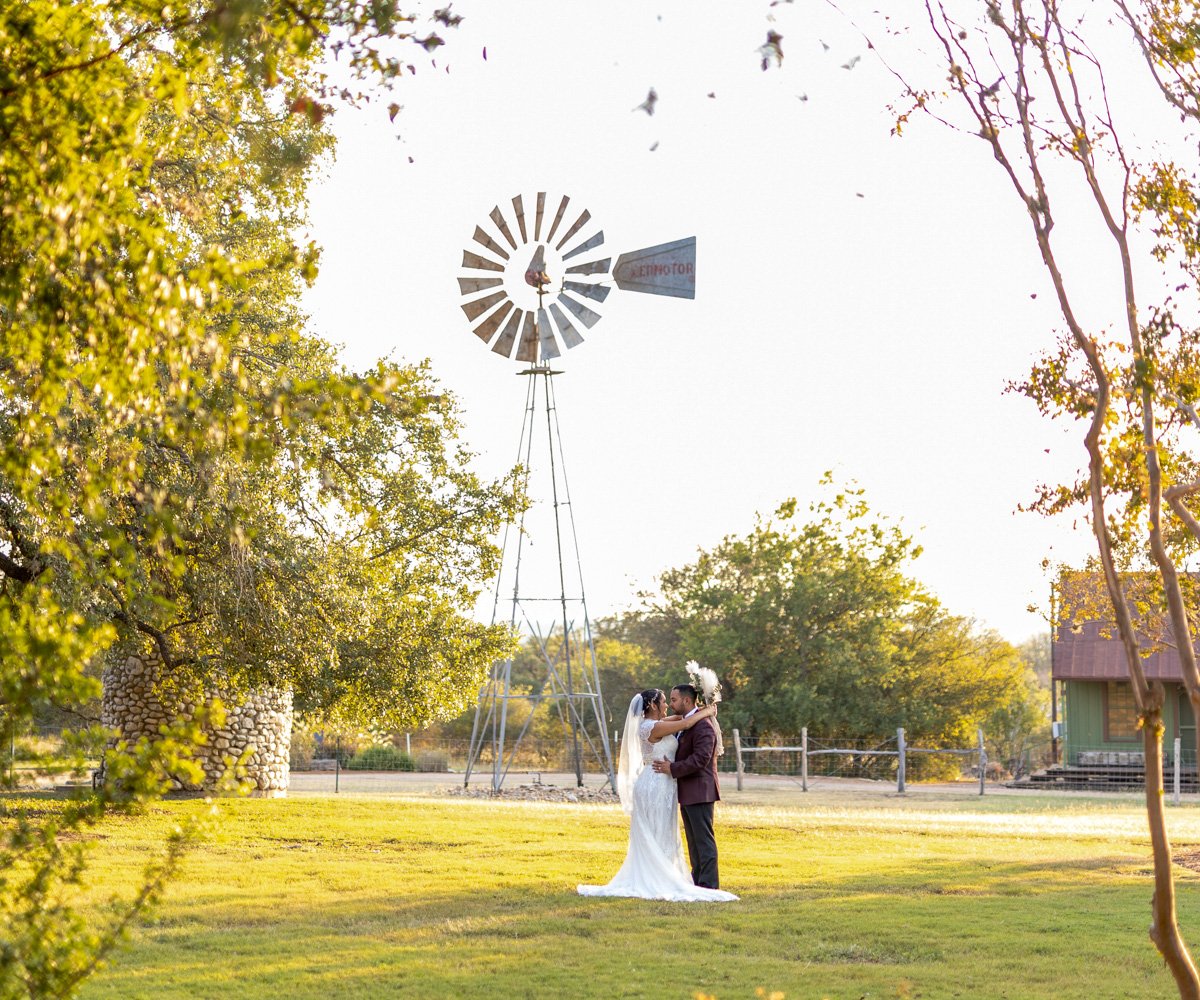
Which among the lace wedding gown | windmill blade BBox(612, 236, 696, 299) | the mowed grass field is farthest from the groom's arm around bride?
windmill blade BBox(612, 236, 696, 299)

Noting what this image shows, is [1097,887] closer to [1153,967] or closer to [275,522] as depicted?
[1153,967]

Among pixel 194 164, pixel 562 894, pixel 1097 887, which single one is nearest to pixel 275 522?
pixel 194 164

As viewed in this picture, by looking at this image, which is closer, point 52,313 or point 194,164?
point 52,313

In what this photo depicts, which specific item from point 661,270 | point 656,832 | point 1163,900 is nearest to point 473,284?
point 661,270

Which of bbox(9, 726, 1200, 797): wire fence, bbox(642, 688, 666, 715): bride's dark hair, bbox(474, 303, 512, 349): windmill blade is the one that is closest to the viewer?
bbox(642, 688, 666, 715): bride's dark hair

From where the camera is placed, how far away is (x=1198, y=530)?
7.38 meters

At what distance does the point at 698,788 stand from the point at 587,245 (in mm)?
15615

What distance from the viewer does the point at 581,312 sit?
26.1 m

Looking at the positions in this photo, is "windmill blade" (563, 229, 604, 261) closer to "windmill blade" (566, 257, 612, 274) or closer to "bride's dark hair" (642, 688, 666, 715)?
"windmill blade" (566, 257, 612, 274)

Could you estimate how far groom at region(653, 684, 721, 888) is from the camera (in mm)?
12117

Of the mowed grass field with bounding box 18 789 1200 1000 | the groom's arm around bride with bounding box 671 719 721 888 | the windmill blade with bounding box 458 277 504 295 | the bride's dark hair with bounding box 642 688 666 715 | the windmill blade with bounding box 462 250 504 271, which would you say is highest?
the windmill blade with bounding box 462 250 504 271

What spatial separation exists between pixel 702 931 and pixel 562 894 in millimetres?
2155

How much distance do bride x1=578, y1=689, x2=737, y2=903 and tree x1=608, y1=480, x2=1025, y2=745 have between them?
27.0 meters

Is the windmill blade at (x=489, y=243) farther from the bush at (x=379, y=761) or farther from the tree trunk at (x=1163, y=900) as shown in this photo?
the tree trunk at (x=1163, y=900)
